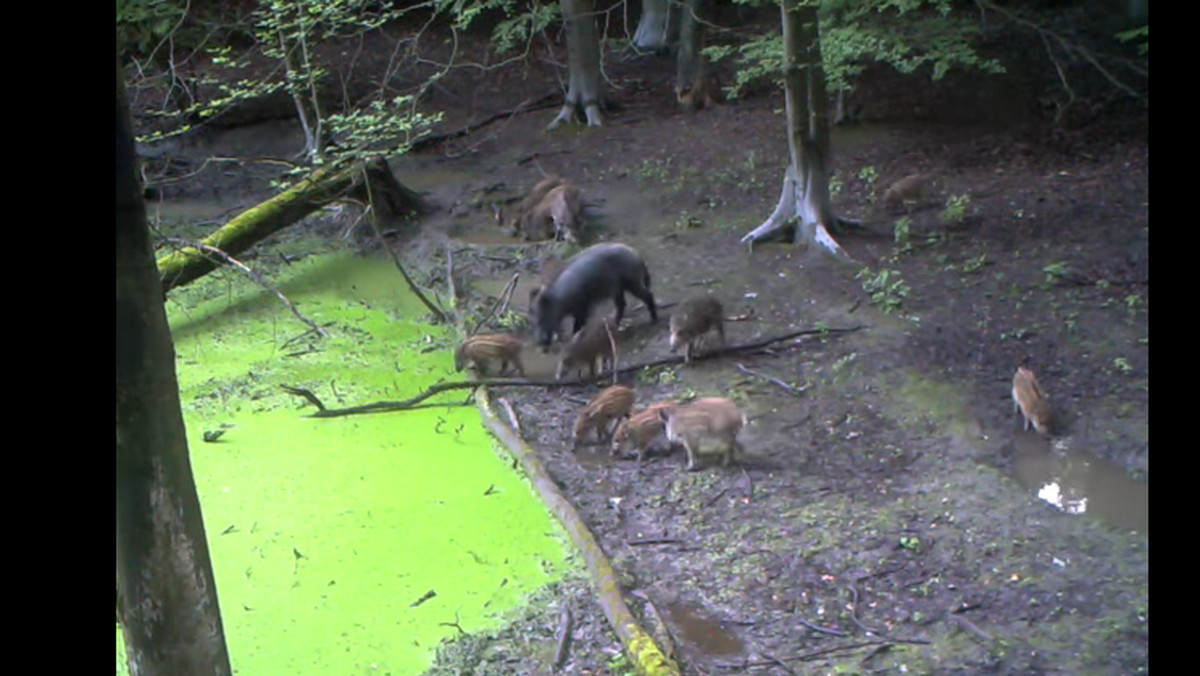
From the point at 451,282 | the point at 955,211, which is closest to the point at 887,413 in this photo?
the point at 955,211

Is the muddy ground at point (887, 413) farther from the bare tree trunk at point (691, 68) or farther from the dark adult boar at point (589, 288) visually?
the bare tree trunk at point (691, 68)

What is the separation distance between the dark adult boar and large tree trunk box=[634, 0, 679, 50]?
9.23 meters

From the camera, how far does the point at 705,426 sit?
624 centimetres

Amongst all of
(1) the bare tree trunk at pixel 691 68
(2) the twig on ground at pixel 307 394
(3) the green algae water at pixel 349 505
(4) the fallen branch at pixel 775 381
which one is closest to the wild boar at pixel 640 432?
(3) the green algae water at pixel 349 505

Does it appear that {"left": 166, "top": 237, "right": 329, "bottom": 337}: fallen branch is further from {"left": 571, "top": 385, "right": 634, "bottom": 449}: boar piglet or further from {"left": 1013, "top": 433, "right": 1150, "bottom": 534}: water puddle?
{"left": 1013, "top": 433, "right": 1150, "bottom": 534}: water puddle

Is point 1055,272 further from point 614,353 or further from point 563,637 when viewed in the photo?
point 563,637

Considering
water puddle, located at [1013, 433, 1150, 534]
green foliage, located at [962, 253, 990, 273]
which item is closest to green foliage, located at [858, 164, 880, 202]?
green foliage, located at [962, 253, 990, 273]

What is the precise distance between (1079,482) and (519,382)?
3.48 m

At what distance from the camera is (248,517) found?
6.25 metres

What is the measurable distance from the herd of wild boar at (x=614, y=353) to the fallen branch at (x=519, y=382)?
4.2 inches
